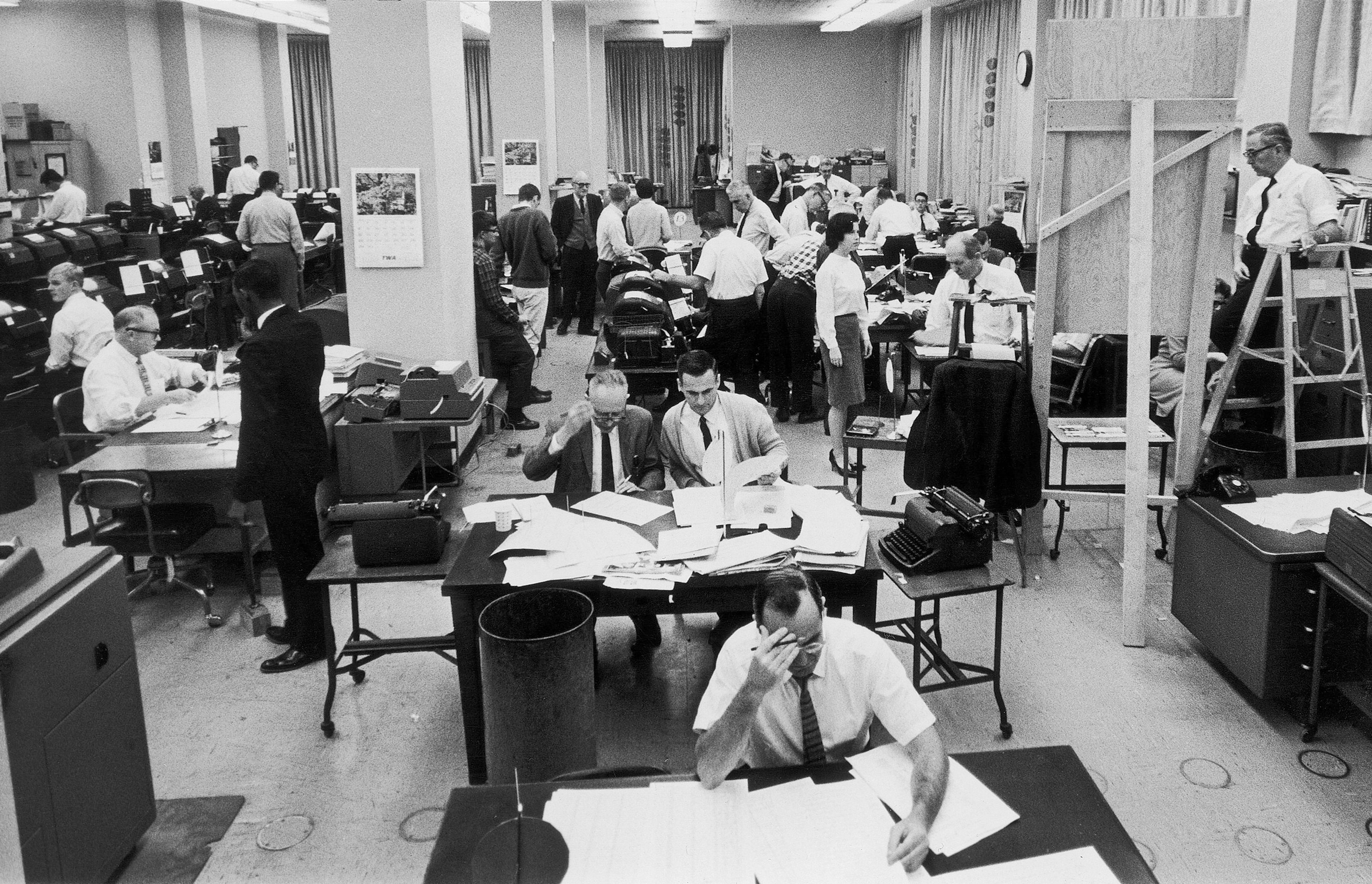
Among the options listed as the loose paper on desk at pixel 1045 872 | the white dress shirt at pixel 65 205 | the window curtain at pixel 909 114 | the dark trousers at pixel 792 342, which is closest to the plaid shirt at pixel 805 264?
the dark trousers at pixel 792 342

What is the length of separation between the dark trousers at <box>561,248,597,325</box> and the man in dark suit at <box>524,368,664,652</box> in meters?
7.62

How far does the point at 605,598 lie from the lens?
3729 mm

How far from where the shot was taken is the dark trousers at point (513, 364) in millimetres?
8242

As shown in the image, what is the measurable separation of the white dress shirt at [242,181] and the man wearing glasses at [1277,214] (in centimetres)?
1366

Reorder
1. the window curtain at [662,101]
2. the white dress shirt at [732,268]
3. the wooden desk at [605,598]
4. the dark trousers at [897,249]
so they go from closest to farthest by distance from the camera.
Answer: the wooden desk at [605,598] → the white dress shirt at [732,268] → the dark trousers at [897,249] → the window curtain at [662,101]

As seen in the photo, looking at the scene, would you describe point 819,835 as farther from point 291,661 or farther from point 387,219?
point 387,219

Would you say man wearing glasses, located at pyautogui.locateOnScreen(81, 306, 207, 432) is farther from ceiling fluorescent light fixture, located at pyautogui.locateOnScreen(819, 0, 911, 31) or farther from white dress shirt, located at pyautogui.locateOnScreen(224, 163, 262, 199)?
ceiling fluorescent light fixture, located at pyautogui.locateOnScreen(819, 0, 911, 31)

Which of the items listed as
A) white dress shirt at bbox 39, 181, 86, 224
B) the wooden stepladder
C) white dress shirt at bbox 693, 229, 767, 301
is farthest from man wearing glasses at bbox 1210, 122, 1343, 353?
white dress shirt at bbox 39, 181, 86, 224

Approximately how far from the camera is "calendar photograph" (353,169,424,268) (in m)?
6.91

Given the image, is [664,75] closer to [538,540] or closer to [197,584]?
[197,584]

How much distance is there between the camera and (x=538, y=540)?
3.96 m

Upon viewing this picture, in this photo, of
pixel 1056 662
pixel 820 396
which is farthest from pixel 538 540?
pixel 820 396

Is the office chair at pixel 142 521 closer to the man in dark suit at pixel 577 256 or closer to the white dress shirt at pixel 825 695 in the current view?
the white dress shirt at pixel 825 695

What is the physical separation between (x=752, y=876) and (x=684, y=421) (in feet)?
9.39
